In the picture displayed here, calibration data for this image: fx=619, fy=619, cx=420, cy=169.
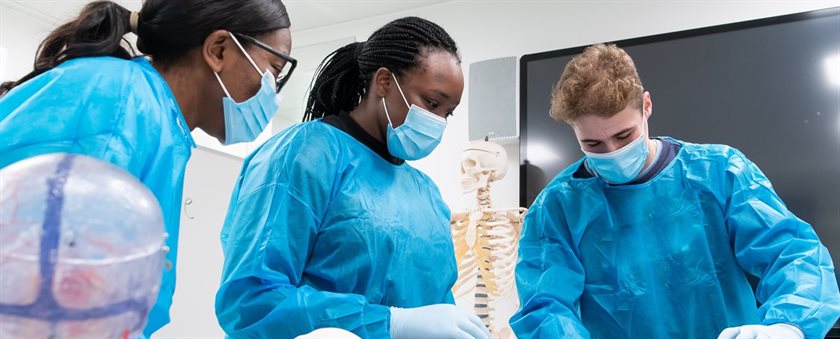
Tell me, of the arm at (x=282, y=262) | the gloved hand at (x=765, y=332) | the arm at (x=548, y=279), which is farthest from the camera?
the arm at (x=548, y=279)

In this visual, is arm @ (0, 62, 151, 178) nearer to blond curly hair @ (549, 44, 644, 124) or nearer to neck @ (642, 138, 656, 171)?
blond curly hair @ (549, 44, 644, 124)

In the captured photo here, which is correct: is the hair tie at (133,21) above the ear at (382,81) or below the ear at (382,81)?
above

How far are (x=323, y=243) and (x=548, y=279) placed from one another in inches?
24.9

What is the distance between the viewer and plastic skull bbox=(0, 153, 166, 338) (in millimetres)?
406

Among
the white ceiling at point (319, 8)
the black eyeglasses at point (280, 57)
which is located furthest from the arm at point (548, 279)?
the white ceiling at point (319, 8)

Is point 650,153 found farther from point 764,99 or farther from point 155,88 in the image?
point 764,99

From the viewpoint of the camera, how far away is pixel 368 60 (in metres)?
1.38

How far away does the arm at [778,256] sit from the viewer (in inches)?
50.8

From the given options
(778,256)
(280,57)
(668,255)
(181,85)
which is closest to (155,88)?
(181,85)

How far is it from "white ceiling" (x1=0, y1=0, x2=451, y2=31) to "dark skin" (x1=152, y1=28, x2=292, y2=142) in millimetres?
2620

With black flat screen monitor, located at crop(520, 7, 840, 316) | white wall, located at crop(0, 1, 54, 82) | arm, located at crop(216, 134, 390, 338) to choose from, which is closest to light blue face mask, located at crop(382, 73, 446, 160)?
arm, located at crop(216, 134, 390, 338)

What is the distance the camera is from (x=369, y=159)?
1293mm

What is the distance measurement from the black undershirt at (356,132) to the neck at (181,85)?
0.34 meters

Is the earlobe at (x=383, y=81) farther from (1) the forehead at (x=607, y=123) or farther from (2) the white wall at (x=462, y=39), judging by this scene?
(2) the white wall at (x=462, y=39)
